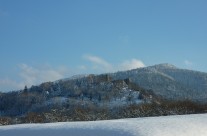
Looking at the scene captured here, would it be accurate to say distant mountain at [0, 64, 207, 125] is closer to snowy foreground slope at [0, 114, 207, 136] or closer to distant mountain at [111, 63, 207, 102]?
distant mountain at [111, 63, 207, 102]

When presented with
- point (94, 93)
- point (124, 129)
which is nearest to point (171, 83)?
point (94, 93)

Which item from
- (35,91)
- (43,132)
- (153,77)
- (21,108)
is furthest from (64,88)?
(43,132)

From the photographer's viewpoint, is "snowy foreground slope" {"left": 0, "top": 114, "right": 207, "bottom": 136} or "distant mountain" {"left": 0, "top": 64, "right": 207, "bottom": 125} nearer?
"snowy foreground slope" {"left": 0, "top": 114, "right": 207, "bottom": 136}

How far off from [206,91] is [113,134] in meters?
178

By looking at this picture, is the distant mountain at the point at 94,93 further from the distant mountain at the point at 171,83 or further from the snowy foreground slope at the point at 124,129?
the snowy foreground slope at the point at 124,129

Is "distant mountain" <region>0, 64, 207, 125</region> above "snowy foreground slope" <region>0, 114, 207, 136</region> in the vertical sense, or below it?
above

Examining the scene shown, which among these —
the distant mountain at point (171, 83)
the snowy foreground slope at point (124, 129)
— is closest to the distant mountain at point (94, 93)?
the distant mountain at point (171, 83)

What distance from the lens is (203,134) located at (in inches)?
400

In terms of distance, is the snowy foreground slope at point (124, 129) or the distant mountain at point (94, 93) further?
the distant mountain at point (94, 93)

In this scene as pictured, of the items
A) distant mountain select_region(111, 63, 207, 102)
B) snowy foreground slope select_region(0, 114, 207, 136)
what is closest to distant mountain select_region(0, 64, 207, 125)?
distant mountain select_region(111, 63, 207, 102)

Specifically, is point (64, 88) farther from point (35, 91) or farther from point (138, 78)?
point (138, 78)

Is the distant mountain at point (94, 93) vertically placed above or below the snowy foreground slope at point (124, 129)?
above

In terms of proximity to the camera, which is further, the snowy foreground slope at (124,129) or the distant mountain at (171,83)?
the distant mountain at (171,83)

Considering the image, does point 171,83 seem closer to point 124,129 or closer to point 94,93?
point 94,93
